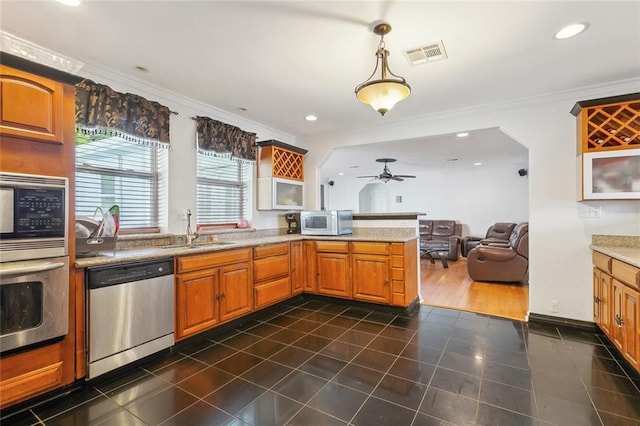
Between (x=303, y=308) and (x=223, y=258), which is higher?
(x=223, y=258)

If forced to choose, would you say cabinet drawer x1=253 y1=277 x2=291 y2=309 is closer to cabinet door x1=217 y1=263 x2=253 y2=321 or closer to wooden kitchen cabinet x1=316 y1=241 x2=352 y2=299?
cabinet door x1=217 y1=263 x2=253 y2=321

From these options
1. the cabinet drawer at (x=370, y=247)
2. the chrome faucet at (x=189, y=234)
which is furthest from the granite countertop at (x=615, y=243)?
the chrome faucet at (x=189, y=234)

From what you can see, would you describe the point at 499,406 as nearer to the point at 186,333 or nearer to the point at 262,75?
the point at 186,333

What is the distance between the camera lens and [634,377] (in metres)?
2.10

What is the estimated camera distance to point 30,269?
1731 mm

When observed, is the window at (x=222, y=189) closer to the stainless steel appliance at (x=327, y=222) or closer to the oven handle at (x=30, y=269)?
the stainless steel appliance at (x=327, y=222)

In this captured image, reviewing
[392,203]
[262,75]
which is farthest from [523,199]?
[262,75]

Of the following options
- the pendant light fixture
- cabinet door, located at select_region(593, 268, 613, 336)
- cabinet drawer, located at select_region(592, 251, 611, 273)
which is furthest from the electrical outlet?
the pendant light fixture

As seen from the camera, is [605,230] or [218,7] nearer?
[218,7]

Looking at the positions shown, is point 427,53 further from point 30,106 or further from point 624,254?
point 30,106

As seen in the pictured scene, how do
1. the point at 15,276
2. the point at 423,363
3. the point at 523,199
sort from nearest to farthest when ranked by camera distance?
the point at 15,276 → the point at 423,363 → the point at 523,199

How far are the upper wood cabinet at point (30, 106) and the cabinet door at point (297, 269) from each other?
2567 mm

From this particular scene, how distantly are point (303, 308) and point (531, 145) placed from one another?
3.17 metres

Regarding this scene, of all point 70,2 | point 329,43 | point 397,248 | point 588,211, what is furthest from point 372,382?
point 70,2
